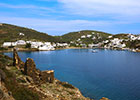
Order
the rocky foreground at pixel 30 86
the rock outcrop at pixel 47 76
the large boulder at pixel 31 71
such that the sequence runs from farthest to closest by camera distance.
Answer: the rock outcrop at pixel 47 76 → the large boulder at pixel 31 71 → the rocky foreground at pixel 30 86

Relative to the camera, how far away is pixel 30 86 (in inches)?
1059

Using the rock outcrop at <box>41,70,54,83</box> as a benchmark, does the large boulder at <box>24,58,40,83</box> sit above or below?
above

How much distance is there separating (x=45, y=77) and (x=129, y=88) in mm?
27597

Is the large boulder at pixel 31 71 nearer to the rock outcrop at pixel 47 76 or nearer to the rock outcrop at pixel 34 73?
the rock outcrop at pixel 34 73

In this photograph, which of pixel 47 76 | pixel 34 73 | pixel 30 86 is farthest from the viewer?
pixel 47 76

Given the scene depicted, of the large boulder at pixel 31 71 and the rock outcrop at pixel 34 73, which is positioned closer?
the large boulder at pixel 31 71

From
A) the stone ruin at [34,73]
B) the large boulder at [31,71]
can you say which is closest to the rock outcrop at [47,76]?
the stone ruin at [34,73]

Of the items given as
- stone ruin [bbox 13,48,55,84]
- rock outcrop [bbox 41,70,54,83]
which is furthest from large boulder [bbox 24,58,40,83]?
rock outcrop [bbox 41,70,54,83]

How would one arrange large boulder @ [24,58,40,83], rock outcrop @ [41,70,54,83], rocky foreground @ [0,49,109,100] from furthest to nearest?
rock outcrop @ [41,70,54,83], large boulder @ [24,58,40,83], rocky foreground @ [0,49,109,100]

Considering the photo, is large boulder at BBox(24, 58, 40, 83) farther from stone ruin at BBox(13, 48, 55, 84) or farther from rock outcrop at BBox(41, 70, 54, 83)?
rock outcrop at BBox(41, 70, 54, 83)

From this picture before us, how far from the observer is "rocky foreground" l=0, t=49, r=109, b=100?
786 inches

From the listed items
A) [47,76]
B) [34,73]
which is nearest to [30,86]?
[34,73]

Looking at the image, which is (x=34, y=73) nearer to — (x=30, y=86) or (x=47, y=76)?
(x=47, y=76)

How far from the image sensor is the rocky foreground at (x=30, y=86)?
19953mm
